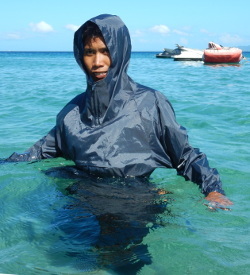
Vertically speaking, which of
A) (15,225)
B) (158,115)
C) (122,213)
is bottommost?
(15,225)

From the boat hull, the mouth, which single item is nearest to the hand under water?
the mouth

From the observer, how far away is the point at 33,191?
3623 millimetres

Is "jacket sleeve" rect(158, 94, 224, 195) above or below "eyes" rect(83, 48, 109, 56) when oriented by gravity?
below

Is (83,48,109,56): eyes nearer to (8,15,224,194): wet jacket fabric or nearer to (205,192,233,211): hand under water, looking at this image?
(8,15,224,194): wet jacket fabric

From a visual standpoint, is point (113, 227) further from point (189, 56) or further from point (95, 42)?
point (189, 56)

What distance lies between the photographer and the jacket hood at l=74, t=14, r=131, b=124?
2.61 metres

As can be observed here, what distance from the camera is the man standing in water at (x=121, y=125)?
2.66 metres

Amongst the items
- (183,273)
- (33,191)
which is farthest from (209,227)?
(33,191)


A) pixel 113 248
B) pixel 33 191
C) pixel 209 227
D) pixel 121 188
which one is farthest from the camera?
pixel 33 191

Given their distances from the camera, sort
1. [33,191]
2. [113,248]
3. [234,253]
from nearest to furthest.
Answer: [113,248], [234,253], [33,191]

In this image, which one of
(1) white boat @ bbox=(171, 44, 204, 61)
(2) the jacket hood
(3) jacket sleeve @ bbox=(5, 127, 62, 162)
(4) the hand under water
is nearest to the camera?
(4) the hand under water

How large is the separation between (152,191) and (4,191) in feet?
4.87

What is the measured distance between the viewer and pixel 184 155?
9.04 ft

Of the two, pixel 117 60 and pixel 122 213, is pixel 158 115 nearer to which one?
pixel 117 60
